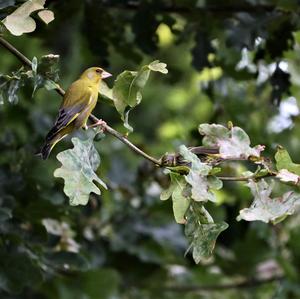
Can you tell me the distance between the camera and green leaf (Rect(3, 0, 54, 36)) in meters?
A: 1.78

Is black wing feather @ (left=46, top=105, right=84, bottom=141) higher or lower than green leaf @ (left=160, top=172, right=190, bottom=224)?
lower

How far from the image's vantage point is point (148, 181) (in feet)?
11.3

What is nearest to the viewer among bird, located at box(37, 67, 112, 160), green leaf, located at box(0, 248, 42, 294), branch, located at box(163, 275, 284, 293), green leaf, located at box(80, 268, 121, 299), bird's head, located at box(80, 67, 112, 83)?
bird, located at box(37, 67, 112, 160)

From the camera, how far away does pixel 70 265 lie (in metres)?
2.64

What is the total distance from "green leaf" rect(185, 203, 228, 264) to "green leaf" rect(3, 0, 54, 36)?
0.51 m

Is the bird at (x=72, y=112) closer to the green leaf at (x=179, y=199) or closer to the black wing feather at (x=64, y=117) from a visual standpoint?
the black wing feather at (x=64, y=117)

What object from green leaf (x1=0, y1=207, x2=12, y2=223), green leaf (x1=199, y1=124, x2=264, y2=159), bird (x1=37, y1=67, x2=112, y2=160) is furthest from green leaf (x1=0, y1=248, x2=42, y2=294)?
green leaf (x1=199, y1=124, x2=264, y2=159)

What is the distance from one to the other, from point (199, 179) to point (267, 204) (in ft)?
0.55

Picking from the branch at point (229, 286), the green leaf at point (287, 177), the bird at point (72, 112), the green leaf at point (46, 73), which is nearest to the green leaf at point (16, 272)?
the bird at point (72, 112)

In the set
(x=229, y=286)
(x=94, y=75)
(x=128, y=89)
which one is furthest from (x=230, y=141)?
(x=229, y=286)

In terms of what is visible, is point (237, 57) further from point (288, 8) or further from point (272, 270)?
point (272, 270)

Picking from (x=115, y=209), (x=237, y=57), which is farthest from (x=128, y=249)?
(x=237, y=57)

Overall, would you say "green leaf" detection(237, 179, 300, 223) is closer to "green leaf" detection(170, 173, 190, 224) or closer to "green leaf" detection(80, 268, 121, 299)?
"green leaf" detection(170, 173, 190, 224)

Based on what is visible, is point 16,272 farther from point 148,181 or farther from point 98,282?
point 148,181
